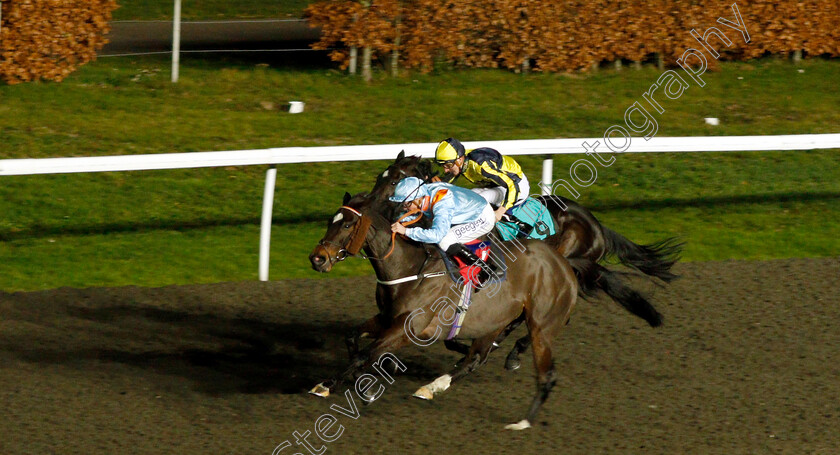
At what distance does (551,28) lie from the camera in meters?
12.1

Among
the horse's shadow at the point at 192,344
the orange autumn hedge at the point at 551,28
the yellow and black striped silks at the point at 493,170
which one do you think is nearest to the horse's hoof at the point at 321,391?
the horse's shadow at the point at 192,344

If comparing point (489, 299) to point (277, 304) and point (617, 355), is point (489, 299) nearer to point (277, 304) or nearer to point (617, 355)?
point (617, 355)

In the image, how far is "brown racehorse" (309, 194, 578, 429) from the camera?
489cm

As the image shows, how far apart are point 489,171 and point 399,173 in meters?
0.67

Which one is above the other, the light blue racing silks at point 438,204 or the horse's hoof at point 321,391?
the light blue racing silks at point 438,204

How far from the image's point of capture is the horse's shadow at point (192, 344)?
564 centimetres

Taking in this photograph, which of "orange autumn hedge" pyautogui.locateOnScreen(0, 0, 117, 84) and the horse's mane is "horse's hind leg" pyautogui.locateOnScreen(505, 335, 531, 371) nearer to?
the horse's mane

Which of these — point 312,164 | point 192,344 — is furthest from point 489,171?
point 312,164

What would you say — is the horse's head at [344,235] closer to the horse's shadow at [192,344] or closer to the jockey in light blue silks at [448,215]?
the jockey in light blue silks at [448,215]

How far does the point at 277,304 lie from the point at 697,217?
166 inches

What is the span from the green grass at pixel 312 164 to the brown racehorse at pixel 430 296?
2421 mm

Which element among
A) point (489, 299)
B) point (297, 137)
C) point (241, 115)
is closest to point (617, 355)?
point (489, 299)

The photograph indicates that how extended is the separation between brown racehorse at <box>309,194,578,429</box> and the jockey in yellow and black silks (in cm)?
60

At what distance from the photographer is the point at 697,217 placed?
29.8 feet
